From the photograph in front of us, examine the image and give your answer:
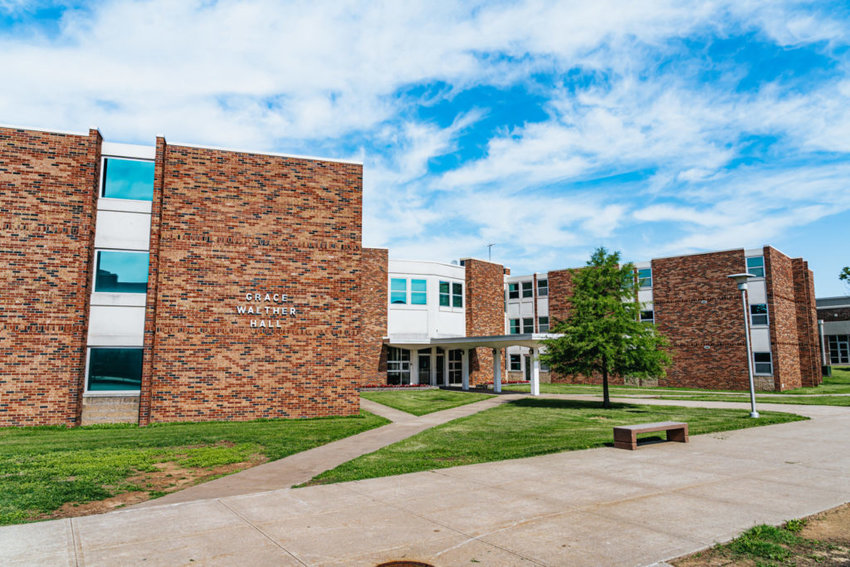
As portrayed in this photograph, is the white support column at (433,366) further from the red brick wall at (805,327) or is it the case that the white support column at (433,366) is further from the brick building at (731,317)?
the red brick wall at (805,327)

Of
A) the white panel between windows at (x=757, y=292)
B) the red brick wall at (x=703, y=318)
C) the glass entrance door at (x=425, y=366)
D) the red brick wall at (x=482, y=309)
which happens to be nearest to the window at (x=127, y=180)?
the glass entrance door at (x=425, y=366)

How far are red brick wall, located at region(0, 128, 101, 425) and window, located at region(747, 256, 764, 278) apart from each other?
37326mm

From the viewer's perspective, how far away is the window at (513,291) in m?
47.8

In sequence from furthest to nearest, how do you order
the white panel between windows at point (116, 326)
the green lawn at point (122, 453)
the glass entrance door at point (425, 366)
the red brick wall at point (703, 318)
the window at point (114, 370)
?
1. the red brick wall at point (703, 318)
2. the glass entrance door at point (425, 366)
3. the white panel between windows at point (116, 326)
4. the window at point (114, 370)
5. the green lawn at point (122, 453)

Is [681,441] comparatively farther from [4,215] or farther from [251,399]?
[4,215]

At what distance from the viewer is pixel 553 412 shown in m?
20.5

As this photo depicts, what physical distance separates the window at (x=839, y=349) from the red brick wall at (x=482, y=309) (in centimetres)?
4515

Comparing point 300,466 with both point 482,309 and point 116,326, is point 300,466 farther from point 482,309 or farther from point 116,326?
point 482,309

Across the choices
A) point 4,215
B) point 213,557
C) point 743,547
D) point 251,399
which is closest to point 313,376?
point 251,399

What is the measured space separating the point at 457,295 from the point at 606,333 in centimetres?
1590

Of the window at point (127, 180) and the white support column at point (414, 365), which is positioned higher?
A: the window at point (127, 180)

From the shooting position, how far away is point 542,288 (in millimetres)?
46219

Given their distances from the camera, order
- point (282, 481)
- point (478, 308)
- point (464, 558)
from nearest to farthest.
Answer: point (464, 558) → point (282, 481) → point (478, 308)

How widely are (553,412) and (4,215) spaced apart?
1915 cm
